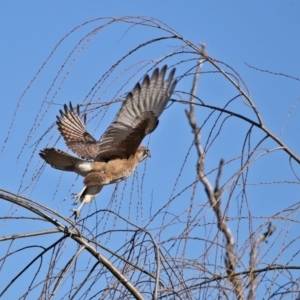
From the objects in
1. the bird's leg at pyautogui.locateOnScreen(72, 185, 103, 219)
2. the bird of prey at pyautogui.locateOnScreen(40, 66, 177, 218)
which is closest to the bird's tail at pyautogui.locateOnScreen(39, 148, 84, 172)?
the bird of prey at pyautogui.locateOnScreen(40, 66, 177, 218)

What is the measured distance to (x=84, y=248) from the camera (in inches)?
98.3

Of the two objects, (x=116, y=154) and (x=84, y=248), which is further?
(x=116, y=154)

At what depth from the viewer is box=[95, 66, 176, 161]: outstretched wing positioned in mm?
3559

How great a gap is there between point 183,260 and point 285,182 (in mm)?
456

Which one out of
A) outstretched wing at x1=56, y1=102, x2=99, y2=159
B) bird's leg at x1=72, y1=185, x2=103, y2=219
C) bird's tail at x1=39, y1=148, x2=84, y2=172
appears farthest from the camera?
outstretched wing at x1=56, y1=102, x2=99, y2=159

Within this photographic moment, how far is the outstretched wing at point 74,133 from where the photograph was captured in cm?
496

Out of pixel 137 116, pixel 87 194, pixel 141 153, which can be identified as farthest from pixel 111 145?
pixel 137 116

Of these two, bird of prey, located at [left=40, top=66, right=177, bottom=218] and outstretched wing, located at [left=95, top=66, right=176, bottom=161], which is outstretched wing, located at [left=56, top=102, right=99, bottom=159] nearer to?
bird of prey, located at [left=40, top=66, right=177, bottom=218]

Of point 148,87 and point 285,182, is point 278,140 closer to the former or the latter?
point 285,182

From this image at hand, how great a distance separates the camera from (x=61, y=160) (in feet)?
14.8

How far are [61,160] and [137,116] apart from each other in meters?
0.57

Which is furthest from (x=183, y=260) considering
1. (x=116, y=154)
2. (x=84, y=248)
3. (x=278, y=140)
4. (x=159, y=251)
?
(x=116, y=154)

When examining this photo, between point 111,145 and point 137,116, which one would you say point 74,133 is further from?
point 137,116

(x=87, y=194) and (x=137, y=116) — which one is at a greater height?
(x=137, y=116)
